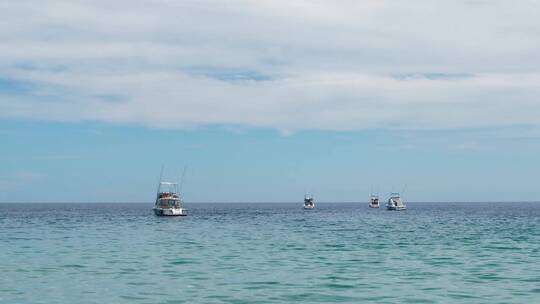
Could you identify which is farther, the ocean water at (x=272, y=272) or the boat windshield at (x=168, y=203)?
the boat windshield at (x=168, y=203)

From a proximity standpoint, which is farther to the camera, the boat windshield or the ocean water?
the boat windshield

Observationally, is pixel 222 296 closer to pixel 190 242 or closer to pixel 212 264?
pixel 212 264

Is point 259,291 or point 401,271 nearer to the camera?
point 259,291

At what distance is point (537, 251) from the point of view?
177 feet

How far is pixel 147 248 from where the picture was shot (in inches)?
2307

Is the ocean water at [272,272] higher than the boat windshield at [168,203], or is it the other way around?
the boat windshield at [168,203]

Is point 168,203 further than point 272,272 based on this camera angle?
Yes

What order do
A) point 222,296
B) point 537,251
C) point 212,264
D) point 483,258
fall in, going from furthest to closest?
point 537,251 < point 483,258 < point 212,264 < point 222,296

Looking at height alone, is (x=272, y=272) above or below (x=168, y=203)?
below

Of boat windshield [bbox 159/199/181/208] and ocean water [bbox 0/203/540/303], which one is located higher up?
boat windshield [bbox 159/199/181/208]

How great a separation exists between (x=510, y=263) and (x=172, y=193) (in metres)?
107

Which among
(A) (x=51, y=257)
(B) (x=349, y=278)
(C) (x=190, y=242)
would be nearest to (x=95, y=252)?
(A) (x=51, y=257)

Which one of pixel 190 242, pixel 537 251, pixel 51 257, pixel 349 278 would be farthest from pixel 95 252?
pixel 537 251

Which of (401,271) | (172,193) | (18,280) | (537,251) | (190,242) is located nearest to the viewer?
(18,280)
